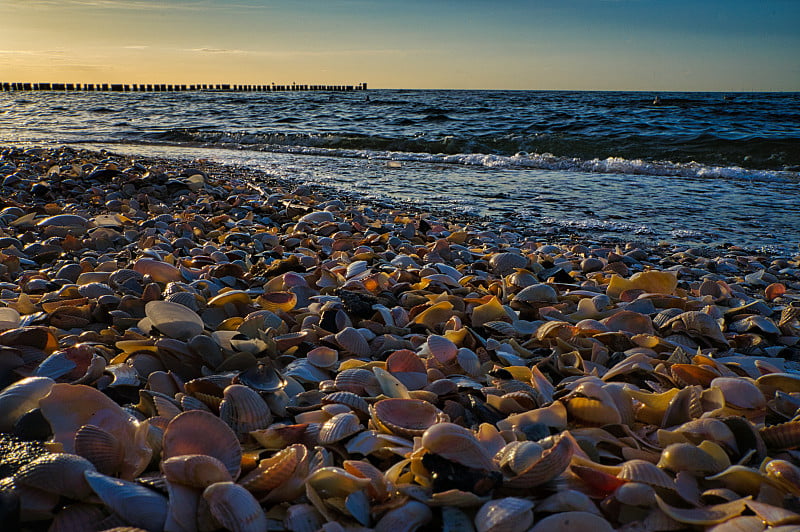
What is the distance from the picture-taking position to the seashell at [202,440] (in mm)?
1252

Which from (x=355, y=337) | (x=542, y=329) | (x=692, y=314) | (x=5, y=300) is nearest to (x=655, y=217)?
(x=692, y=314)

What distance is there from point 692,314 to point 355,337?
1363mm

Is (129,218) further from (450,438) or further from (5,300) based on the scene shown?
(450,438)

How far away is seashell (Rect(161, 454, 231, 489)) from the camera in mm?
1133

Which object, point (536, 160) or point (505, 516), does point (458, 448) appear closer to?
point (505, 516)

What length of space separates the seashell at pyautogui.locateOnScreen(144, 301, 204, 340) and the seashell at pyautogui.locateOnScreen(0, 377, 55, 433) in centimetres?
48

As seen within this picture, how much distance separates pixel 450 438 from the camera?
1230 mm

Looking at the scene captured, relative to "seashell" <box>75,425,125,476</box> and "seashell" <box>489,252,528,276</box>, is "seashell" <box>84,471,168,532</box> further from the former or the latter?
"seashell" <box>489,252,528,276</box>

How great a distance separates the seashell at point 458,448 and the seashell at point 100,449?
67cm

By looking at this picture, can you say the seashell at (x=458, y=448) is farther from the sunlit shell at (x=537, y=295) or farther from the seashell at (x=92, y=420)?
the sunlit shell at (x=537, y=295)

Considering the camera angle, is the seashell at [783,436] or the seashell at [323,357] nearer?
the seashell at [783,436]

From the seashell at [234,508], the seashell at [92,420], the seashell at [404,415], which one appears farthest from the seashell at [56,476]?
the seashell at [404,415]

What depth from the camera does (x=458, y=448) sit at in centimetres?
123

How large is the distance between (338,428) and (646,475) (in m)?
0.70
